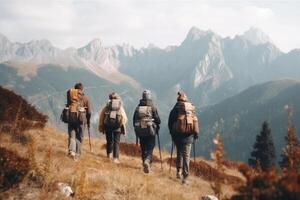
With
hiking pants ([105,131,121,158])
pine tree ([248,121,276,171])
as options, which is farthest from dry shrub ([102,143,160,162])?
pine tree ([248,121,276,171])

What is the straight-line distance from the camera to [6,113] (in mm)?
17062

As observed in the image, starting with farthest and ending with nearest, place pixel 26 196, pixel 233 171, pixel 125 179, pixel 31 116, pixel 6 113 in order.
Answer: pixel 233 171 → pixel 31 116 → pixel 6 113 → pixel 125 179 → pixel 26 196

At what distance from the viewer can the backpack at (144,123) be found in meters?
14.9

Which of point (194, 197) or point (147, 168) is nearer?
point (194, 197)

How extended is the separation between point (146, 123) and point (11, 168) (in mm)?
6999

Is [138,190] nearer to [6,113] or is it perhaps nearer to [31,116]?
[6,113]

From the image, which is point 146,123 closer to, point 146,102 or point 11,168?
point 146,102

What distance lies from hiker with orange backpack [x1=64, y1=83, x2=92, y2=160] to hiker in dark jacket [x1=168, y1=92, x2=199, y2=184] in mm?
2796

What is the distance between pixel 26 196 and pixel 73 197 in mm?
808

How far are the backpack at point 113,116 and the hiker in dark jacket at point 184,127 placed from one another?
7.19 ft

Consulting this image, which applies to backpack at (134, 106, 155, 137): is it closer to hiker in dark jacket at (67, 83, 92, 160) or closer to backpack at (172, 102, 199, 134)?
backpack at (172, 102, 199, 134)

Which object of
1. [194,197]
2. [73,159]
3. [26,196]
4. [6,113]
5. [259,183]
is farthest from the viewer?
[6,113]

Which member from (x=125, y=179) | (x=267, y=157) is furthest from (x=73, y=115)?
(x=267, y=157)

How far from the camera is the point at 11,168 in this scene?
829 cm
